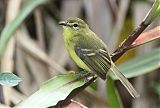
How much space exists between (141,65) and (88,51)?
467mm

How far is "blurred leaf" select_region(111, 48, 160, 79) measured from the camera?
2459mm

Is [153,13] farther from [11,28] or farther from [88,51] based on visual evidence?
[11,28]

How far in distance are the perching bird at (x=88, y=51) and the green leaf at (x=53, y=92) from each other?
211mm

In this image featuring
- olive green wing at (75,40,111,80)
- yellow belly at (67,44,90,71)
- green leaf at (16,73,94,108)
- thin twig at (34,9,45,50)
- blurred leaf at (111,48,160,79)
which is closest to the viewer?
green leaf at (16,73,94,108)

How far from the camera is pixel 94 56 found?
2115 mm

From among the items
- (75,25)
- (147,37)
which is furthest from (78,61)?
(147,37)

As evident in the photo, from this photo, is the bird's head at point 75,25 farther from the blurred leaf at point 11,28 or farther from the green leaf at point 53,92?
the green leaf at point 53,92

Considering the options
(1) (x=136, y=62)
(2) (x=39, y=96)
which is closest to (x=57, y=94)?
(2) (x=39, y=96)

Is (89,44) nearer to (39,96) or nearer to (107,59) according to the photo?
(107,59)

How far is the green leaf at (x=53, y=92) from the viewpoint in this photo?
5.00 feet

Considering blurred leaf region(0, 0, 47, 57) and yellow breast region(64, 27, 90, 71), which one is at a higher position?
blurred leaf region(0, 0, 47, 57)

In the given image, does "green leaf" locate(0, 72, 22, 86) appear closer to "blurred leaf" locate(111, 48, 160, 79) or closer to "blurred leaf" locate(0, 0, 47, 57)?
"blurred leaf" locate(0, 0, 47, 57)

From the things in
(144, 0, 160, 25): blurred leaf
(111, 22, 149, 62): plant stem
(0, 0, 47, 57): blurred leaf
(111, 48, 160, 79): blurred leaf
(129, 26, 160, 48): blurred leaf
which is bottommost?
(111, 48, 160, 79): blurred leaf

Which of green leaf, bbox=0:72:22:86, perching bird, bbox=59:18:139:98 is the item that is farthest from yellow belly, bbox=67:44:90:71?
green leaf, bbox=0:72:22:86
